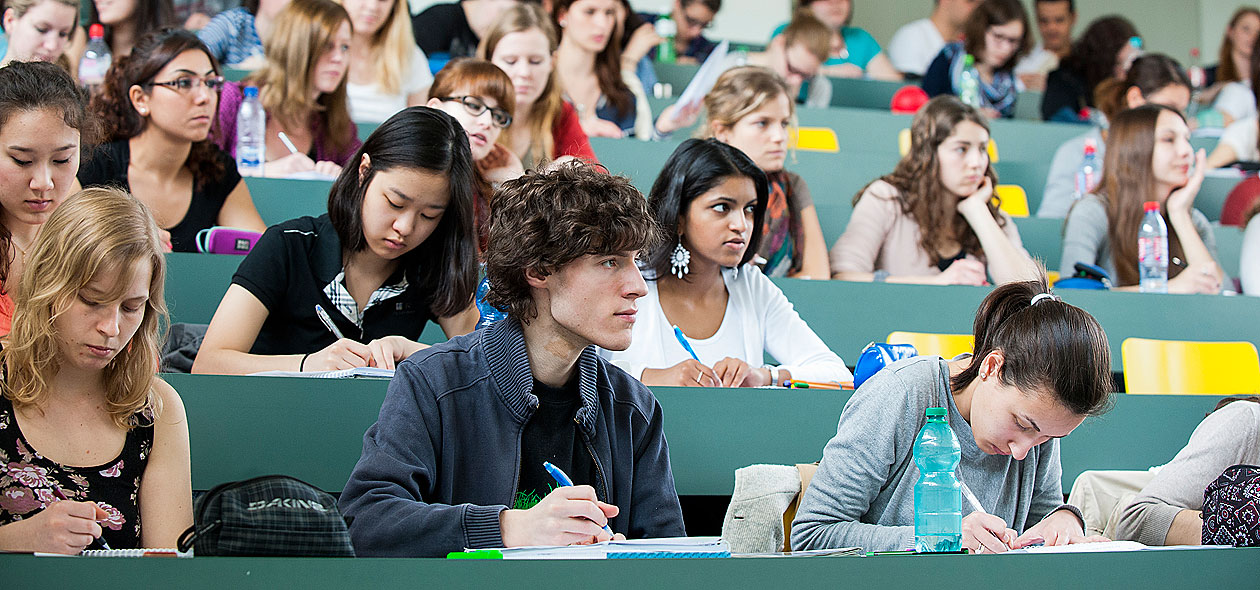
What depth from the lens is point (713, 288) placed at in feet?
8.89

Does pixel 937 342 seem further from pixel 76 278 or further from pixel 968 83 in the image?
pixel 968 83

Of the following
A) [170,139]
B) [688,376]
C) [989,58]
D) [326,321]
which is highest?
[989,58]

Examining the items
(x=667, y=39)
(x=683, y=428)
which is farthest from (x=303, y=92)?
(x=667, y=39)

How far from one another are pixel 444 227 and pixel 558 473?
0.90 metres

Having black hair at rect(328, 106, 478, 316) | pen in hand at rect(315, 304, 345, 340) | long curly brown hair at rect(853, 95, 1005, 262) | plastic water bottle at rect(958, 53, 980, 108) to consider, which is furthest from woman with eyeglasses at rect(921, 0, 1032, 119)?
pen in hand at rect(315, 304, 345, 340)

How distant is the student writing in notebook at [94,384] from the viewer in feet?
5.11

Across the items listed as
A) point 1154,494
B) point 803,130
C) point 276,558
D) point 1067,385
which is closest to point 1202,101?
point 803,130

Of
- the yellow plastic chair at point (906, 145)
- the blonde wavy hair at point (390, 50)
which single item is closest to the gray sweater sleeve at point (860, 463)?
the blonde wavy hair at point (390, 50)

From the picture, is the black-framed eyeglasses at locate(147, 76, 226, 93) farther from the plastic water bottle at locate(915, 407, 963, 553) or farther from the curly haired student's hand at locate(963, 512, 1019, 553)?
the curly haired student's hand at locate(963, 512, 1019, 553)

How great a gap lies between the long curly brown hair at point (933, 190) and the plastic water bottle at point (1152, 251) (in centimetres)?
44

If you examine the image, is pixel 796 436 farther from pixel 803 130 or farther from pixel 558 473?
pixel 803 130

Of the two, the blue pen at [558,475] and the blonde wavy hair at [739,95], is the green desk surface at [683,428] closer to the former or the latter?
the blue pen at [558,475]

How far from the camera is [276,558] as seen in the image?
1085 millimetres

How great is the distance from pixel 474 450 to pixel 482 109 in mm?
1591
